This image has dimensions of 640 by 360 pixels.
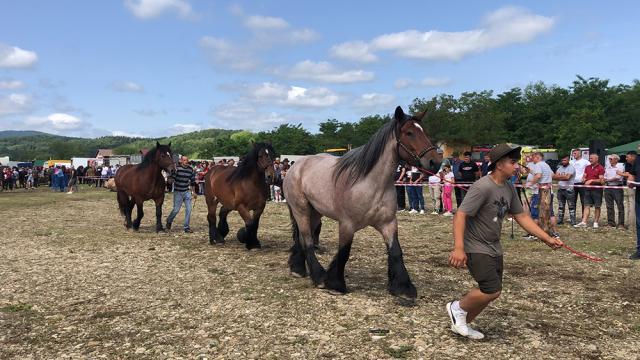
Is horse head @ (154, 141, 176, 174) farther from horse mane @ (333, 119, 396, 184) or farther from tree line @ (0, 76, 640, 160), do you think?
tree line @ (0, 76, 640, 160)

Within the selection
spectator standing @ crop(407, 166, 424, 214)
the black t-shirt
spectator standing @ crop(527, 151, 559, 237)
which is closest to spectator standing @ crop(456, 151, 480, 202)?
the black t-shirt

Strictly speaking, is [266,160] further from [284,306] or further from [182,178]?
[284,306]

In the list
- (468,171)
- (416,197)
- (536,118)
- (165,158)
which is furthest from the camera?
(536,118)

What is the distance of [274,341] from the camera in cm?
482

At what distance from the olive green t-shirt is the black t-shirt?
1050 cm

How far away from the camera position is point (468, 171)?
14641 millimetres

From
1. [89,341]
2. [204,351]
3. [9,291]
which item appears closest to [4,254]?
[9,291]

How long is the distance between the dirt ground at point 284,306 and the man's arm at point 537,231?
103cm

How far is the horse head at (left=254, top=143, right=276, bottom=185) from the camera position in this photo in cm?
940

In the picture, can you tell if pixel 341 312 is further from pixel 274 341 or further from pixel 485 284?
pixel 485 284

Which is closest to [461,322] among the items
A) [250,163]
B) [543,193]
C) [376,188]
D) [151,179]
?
[376,188]

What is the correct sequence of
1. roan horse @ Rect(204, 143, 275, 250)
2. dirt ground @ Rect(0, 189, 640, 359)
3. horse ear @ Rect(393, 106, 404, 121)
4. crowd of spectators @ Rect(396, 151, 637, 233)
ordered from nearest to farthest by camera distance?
dirt ground @ Rect(0, 189, 640, 359), horse ear @ Rect(393, 106, 404, 121), roan horse @ Rect(204, 143, 275, 250), crowd of spectators @ Rect(396, 151, 637, 233)

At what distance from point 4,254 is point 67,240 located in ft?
5.58

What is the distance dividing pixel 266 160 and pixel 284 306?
4.13 m
